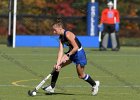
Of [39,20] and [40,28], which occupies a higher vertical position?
[39,20]

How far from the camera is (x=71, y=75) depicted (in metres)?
18.7

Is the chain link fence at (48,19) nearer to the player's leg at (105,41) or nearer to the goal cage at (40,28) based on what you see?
the goal cage at (40,28)

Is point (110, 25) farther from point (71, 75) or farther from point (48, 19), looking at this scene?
point (71, 75)

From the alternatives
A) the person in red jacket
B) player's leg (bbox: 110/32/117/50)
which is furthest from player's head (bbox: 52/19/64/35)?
player's leg (bbox: 110/32/117/50)

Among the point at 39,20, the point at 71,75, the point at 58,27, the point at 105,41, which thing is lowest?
the point at 105,41

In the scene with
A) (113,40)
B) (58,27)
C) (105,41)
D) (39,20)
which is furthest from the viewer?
(39,20)

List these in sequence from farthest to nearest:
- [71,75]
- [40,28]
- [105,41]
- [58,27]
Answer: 1. [40,28]
2. [105,41]
3. [71,75]
4. [58,27]

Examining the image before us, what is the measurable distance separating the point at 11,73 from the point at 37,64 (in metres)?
3.27

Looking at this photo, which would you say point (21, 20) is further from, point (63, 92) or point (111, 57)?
point (63, 92)

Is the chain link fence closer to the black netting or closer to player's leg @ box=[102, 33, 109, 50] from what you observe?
the black netting

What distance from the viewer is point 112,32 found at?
29.6 metres

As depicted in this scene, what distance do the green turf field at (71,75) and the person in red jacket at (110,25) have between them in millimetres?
1749

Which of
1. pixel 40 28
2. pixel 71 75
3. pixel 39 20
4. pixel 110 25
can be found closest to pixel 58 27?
pixel 71 75

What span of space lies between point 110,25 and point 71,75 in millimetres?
10893
